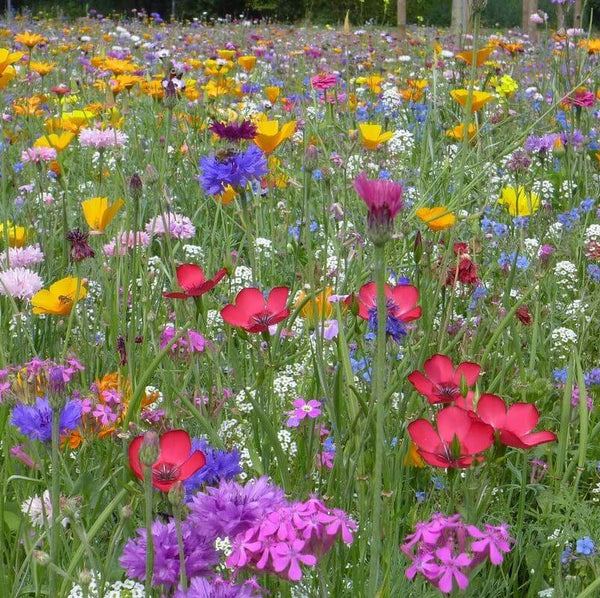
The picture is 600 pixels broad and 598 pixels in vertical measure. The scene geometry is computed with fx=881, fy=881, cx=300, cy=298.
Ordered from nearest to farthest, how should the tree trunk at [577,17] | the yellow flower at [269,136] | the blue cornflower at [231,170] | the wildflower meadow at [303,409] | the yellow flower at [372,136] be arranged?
1. the wildflower meadow at [303,409]
2. the blue cornflower at [231,170]
3. the yellow flower at [269,136]
4. the yellow flower at [372,136]
5. the tree trunk at [577,17]

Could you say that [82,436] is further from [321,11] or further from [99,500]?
[321,11]

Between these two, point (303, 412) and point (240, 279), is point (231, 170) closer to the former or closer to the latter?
point (303, 412)

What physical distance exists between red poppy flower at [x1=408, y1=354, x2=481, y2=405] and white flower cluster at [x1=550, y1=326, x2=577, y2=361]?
0.64m

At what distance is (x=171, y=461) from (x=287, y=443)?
487 millimetres

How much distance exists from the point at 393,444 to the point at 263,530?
1.82 ft

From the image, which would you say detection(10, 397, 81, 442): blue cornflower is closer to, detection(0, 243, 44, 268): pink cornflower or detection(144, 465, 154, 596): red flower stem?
detection(144, 465, 154, 596): red flower stem

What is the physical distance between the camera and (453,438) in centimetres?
73

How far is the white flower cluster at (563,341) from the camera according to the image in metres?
1.49

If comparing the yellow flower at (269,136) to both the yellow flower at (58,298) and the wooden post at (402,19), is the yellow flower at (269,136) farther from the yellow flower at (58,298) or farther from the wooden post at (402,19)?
the wooden post at (402,19)

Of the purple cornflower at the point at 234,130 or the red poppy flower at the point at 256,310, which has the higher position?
the purple cornflower at the point at 234,130

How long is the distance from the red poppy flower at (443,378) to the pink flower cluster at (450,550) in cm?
19

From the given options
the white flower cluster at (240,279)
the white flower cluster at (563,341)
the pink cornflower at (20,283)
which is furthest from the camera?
the white flower cluster at (240,279)

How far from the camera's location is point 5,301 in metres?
1.52

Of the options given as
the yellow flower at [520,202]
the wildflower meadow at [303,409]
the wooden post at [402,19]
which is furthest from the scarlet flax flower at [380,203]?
the wooden post at [402,19]
